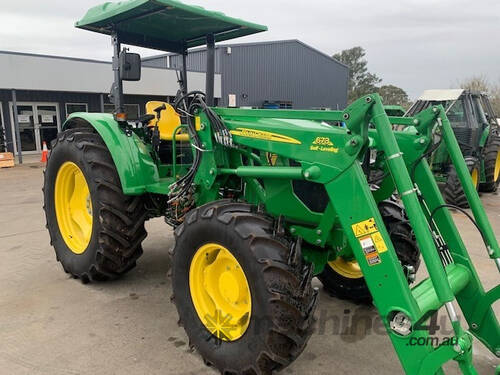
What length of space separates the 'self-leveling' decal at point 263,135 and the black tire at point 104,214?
1.37 m

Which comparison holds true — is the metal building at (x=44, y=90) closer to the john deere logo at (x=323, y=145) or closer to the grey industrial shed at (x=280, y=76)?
the grey industrial shed at (x=280, y=76)

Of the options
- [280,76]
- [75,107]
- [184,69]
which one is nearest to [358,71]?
[280,76]

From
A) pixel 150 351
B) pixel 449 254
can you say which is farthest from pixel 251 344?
pixel 449 254

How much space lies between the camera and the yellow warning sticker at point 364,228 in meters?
2.27

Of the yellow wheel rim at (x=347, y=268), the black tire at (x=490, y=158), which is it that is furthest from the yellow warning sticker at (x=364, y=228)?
the black tire at (x=490, y=158)

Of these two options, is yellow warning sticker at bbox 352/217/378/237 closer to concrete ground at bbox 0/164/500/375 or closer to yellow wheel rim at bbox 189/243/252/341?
yellow wheel rim at bbox 189/243/252/341

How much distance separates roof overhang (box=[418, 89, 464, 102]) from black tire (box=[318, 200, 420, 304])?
6428mm

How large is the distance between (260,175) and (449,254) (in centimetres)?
133

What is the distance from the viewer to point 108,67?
54.0 feet

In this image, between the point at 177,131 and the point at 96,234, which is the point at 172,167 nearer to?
the point at 177,131

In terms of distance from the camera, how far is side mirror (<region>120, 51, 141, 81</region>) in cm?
371

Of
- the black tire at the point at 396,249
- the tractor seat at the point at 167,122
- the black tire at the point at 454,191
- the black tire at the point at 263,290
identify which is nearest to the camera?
the black tire at the point at 263,290

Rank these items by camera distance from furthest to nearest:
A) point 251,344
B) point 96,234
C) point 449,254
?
point 96,234 < point 449,254 < point 251,344

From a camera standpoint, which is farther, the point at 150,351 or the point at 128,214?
the point at 128,214
